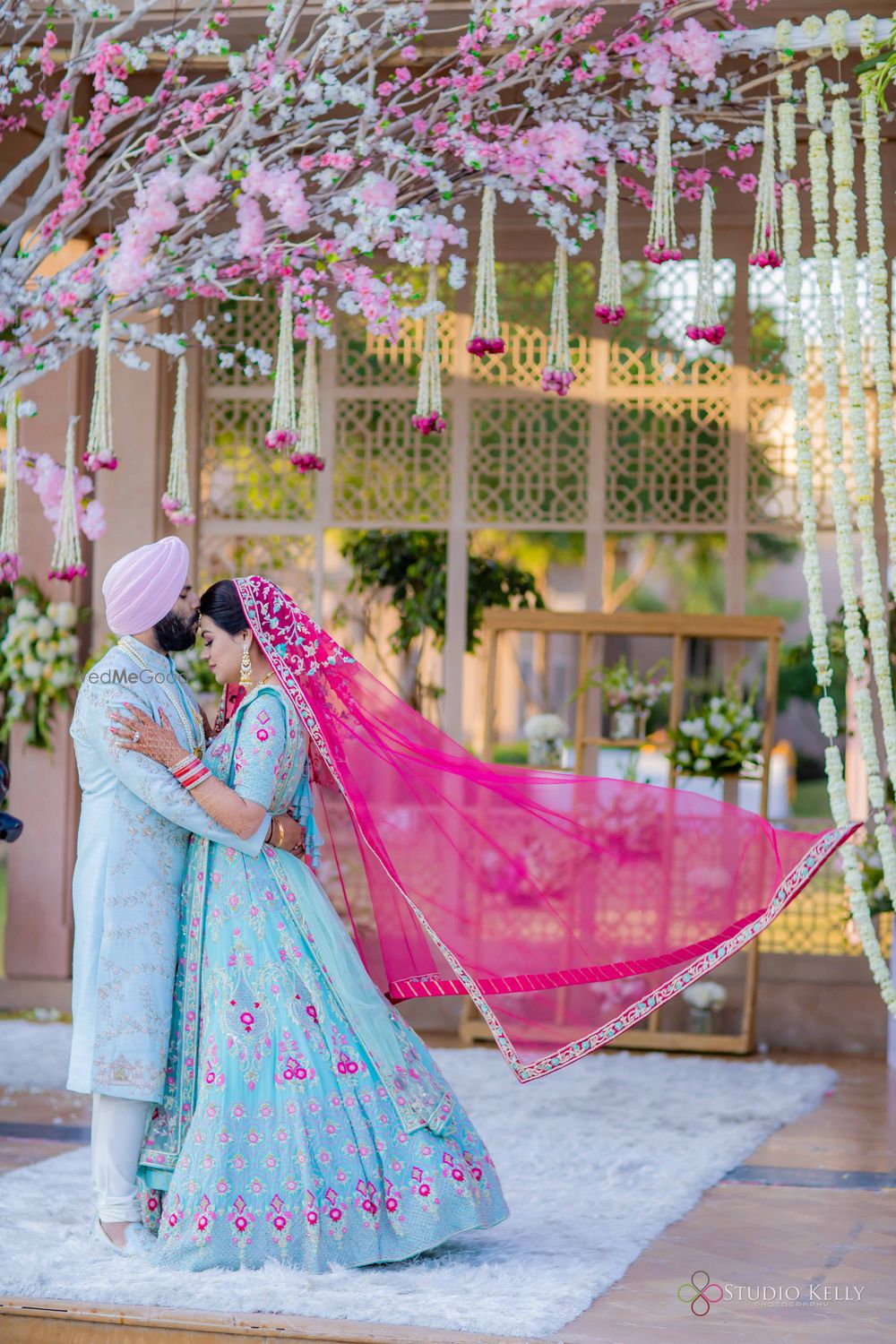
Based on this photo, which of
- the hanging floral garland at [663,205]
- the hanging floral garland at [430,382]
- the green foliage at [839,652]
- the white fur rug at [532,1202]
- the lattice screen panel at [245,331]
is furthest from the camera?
the lattice screen panel at [245,331]

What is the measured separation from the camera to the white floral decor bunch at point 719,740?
6172mm

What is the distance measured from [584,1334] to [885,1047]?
3648 millimetres

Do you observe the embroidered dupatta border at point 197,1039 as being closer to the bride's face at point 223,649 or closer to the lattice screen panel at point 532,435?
the bride's face at point 223,649

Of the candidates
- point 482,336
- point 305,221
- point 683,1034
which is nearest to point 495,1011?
point 482,336

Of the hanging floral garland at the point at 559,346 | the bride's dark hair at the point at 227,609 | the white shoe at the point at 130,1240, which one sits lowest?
the white shoe at the point at 130,1240

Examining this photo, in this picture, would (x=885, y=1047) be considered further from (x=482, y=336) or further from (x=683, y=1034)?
(x=482, y=336)

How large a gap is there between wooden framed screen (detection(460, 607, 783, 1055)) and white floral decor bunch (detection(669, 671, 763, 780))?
0.05 metres

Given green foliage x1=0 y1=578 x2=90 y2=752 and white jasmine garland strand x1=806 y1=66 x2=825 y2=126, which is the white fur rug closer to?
green foliage x1=0 y1=578 x2=90 y2=752

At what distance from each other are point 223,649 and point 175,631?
0.14m

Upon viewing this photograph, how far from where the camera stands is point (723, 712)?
6207 millimetres

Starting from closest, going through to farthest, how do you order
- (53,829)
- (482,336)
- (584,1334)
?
(584,1334) → (482,336) → (53,829)

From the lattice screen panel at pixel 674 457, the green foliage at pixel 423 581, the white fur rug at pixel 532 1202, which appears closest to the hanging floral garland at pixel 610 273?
the white fur rug at pixel 532 1202

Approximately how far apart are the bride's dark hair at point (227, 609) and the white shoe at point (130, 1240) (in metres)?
1.23

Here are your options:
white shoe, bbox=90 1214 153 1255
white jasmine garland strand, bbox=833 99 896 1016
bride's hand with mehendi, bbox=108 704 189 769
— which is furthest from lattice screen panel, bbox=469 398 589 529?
white shoe, bbox=90 1214 153 1255
